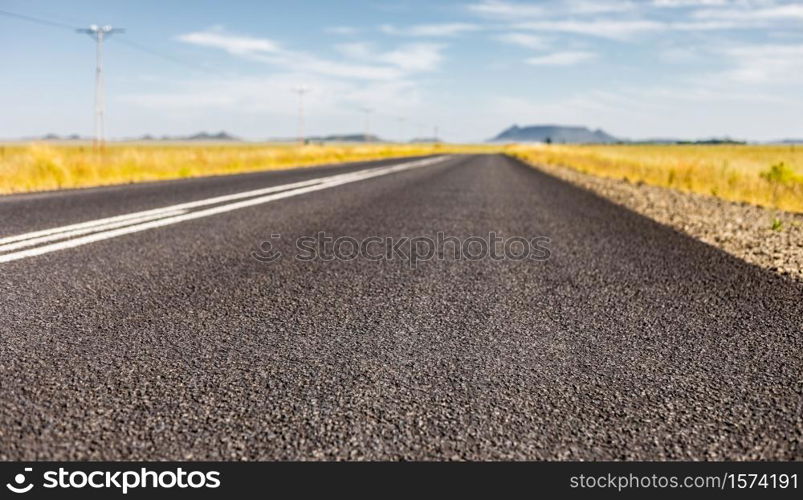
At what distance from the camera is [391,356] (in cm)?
284

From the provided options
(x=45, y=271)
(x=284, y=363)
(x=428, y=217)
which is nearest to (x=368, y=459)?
(x=284, y=363)

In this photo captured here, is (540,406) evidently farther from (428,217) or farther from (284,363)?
(428,217)

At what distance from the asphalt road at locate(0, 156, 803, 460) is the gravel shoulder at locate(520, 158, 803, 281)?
0.96 metres

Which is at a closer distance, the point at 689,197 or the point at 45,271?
the point at 45,271

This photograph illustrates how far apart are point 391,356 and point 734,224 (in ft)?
24.9

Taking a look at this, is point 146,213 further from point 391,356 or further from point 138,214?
point 391,356

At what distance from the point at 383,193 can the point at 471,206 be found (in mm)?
2531

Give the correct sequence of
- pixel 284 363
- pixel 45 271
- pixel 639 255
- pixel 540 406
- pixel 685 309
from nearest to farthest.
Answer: pixel 540 406, pixel 284 363, pixel 685 309, pixel 45 271, pixel 639 255

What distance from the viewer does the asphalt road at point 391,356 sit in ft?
6.60

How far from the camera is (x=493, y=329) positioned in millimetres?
3326

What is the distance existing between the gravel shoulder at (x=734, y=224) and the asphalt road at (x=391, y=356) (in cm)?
96

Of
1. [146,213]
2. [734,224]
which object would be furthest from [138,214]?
[734,224]

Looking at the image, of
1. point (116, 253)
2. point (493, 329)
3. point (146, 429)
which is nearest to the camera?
point (146, 429)
